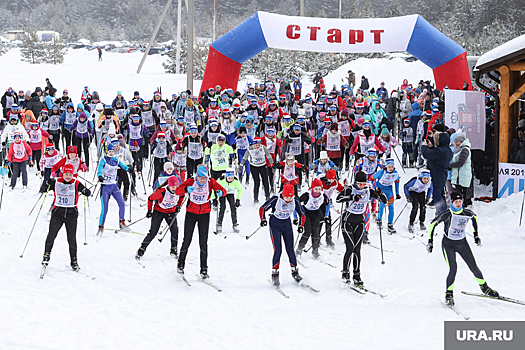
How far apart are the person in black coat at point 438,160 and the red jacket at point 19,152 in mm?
8944

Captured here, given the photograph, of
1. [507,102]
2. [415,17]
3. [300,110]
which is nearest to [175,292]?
[300,110]

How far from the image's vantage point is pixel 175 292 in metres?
8.22

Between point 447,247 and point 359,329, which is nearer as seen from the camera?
point 359,329

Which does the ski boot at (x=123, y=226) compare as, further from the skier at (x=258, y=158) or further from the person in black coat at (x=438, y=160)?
the person in black coat at (x=438, y=160)

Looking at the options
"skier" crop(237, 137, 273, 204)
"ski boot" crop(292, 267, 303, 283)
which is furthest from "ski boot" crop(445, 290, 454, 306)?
"skier" crop(237, 137, 273, 204)

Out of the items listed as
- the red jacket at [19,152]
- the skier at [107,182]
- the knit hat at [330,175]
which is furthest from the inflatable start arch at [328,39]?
the knit hat at [330,175]

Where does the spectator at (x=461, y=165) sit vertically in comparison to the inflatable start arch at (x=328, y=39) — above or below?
below

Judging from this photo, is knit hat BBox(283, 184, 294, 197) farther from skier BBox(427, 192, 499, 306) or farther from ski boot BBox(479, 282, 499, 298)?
ski boot BBox(479, 282, 499, 298)

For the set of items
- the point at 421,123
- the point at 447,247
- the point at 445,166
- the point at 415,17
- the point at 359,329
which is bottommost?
the point at 359,329

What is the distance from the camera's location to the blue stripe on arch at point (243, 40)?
59.1 feet

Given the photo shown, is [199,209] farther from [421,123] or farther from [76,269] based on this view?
[421,123]

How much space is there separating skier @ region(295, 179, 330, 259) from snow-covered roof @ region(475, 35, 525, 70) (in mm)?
5353

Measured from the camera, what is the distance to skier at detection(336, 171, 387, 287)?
8.48 metres

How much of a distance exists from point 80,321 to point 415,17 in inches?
563
